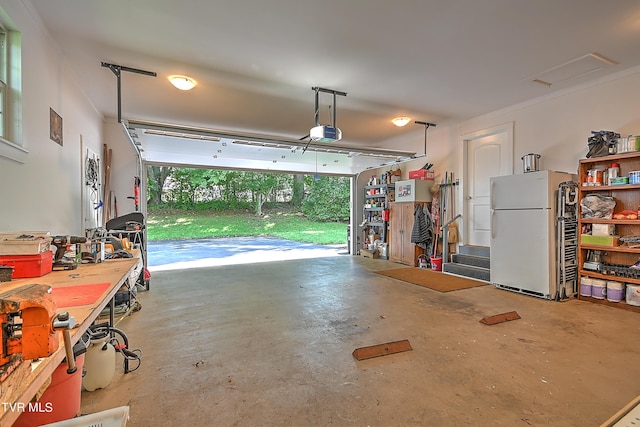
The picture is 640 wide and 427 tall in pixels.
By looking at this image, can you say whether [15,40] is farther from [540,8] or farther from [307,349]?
[540,8]

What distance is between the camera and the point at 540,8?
101 inches

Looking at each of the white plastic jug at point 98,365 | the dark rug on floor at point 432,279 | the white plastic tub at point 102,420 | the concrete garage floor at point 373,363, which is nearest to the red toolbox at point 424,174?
the dark rug on floor at point 432,279

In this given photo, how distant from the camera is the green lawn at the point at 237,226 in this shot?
14.5 metres

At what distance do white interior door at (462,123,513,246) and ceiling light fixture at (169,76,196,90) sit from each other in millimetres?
5018

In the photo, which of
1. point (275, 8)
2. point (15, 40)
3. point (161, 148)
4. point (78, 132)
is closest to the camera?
point (15, 40)

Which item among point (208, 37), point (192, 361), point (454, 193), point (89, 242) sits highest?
point (208, 37)

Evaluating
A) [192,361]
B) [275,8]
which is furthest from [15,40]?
[192,361]

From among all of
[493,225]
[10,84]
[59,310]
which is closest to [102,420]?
[59,310]

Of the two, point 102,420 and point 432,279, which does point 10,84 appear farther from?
point 432,279

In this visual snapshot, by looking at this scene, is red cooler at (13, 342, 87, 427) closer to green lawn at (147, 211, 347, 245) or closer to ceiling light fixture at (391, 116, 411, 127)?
ceiling light fixture at (391, 116, 411, 127)

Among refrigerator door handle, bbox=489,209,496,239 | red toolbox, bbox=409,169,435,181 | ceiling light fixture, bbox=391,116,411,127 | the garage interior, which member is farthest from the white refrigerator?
red toolbox, bbox=409,169,435,181

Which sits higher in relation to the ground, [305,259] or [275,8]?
[275,8]

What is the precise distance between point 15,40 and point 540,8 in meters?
4.24

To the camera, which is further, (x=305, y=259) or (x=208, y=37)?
(x=305, y=259)
